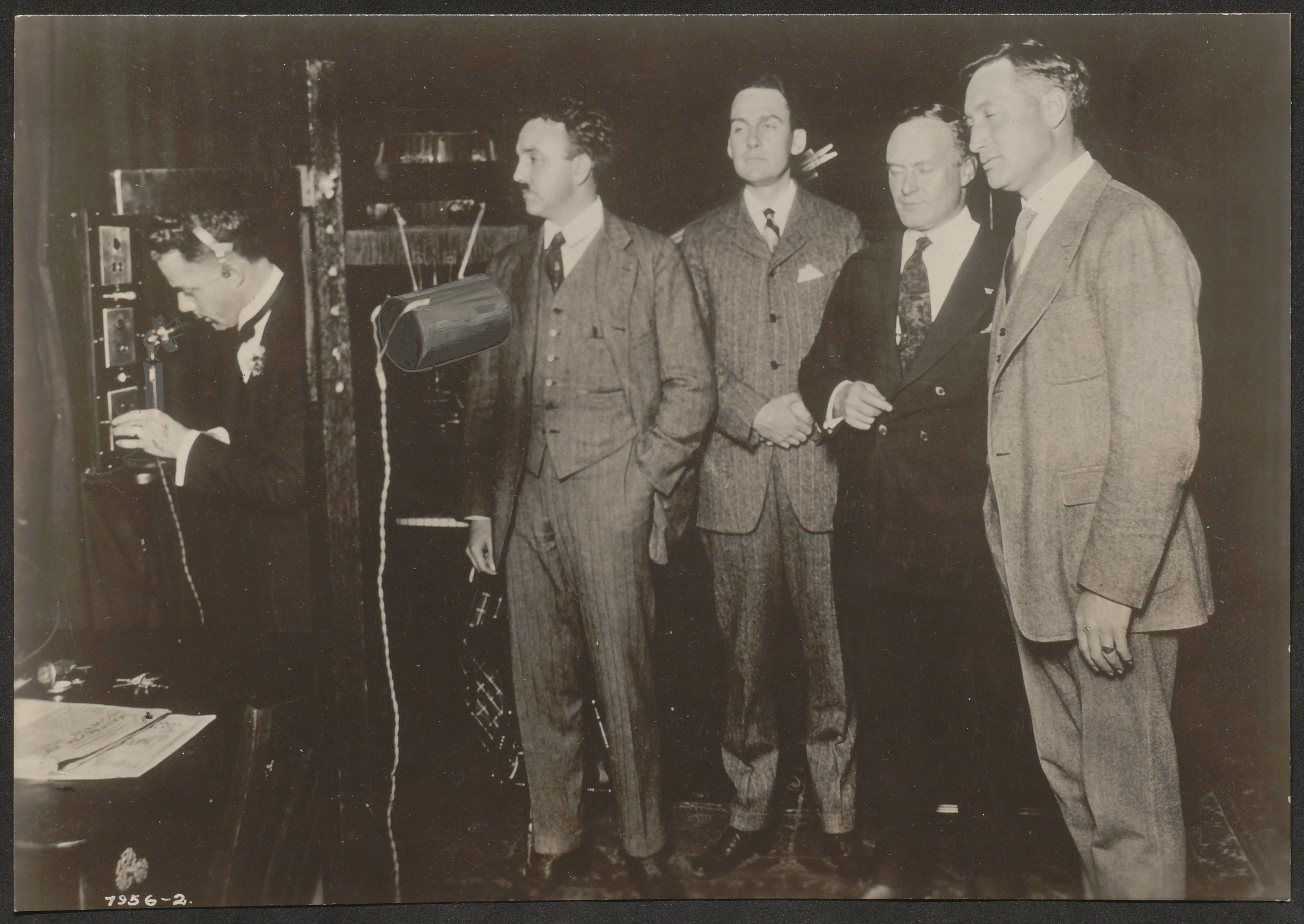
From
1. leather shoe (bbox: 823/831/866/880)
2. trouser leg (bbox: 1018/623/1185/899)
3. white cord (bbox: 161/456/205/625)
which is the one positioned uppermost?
white cord (bbox: 161/456/205/625)

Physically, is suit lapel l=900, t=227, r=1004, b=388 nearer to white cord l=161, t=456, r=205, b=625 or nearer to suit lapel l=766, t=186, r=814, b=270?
suit lapel l=766, t=186, r=814, b=270

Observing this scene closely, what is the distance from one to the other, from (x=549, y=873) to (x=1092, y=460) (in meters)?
1.71

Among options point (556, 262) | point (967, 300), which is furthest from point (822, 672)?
point (556, 262)

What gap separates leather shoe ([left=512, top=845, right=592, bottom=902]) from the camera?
8.67 feet

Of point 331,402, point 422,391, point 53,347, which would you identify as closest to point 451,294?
point 422,391

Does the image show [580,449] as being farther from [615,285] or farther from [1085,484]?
[1085,484]

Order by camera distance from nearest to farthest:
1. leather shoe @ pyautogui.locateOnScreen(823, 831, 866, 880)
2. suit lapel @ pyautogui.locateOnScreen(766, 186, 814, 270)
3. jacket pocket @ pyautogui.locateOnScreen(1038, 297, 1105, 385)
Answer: jacket pocket @ pyautogui.locateOnScreen(1038, 297, 1105, 385)
suit lapel @ pyautogui.locateOnScreen(766, 186, 814, 270)
leather shoe @ pyautogui.locateOnScreen(823, 831, 866, 880)

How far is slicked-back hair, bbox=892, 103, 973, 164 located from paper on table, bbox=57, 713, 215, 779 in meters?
2.36

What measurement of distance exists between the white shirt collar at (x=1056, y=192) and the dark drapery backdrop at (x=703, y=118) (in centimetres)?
12

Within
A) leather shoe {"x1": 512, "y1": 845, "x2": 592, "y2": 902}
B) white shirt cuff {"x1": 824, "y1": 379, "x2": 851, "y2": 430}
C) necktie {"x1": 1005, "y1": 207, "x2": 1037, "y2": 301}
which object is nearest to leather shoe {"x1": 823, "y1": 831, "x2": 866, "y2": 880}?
leather shoe {"x1": 512, "y1": 845, "x2": 592, "y2": 902}

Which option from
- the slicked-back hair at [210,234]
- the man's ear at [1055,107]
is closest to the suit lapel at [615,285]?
the slicked-back hair at [210,234]

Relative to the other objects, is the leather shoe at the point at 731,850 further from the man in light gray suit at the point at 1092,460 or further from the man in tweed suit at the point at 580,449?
the man in light gray suit at the point at 1092,460

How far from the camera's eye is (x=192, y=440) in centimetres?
260

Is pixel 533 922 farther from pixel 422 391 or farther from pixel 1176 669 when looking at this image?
pixel 1176 669
